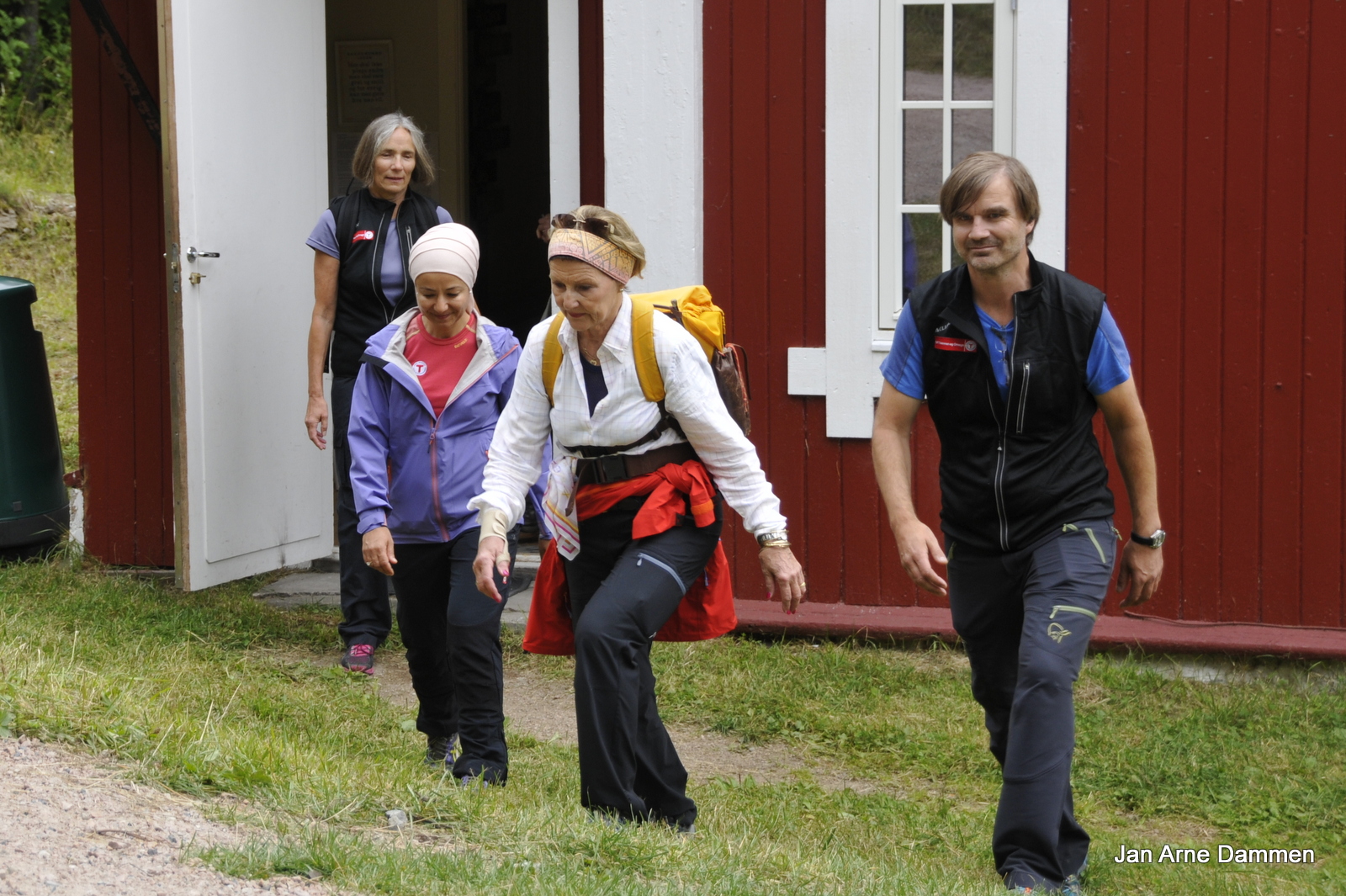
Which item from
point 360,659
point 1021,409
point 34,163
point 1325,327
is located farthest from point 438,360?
point 34,163

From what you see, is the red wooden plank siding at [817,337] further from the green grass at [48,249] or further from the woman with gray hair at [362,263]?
the green grass at [48,249]

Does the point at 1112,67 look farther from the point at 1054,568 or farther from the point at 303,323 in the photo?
the point at 303,323

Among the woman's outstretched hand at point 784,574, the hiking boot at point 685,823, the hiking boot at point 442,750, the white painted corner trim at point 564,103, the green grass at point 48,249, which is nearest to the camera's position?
the woman's outstretched hand at point 784,574

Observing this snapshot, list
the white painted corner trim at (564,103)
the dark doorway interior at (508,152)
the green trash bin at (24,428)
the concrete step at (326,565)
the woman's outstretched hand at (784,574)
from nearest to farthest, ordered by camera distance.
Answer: the woman's outstretched hand at (784,574), the white painted corner trim at (564,103), the green trash bin at (24,428), the concrete step at (326,565), the dark doorway interior at (508,152)

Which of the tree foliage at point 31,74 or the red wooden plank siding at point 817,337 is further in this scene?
the tree foliage at point 31,74

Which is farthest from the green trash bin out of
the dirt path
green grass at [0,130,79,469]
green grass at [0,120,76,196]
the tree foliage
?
the tree foliage

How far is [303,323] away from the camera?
721 cm

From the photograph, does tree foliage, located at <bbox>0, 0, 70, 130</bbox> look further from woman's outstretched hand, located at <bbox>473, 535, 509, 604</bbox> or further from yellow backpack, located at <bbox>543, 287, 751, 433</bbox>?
woman's outstretched hand, located at <bbox>473, 535, 509, 604</bbox>

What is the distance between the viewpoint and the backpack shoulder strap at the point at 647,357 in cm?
391

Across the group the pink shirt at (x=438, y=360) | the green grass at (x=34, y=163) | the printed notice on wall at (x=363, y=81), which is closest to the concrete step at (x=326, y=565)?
the printed notice on wall at (x=363, y=81)

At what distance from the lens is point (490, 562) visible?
3.91 m

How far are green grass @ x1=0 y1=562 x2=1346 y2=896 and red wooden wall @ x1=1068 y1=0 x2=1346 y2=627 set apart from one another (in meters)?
0.59

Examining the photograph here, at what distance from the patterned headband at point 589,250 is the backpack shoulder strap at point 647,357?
143mm

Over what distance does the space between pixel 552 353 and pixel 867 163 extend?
2958 mm
